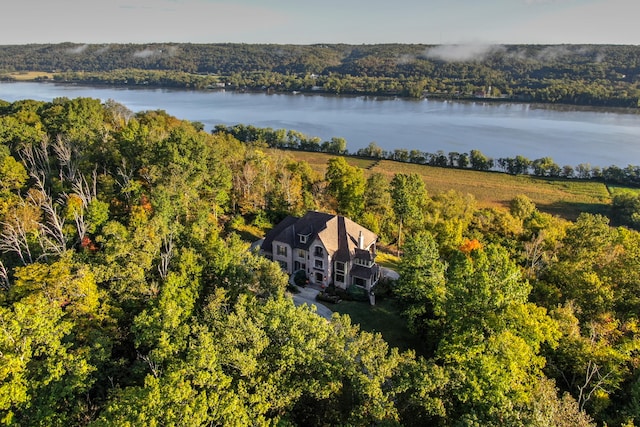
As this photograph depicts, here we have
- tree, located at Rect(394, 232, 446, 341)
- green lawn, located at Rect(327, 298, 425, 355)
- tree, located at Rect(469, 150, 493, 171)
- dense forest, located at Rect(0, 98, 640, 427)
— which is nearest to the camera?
dense forest, located at Rect(0, 98, 640, 427)

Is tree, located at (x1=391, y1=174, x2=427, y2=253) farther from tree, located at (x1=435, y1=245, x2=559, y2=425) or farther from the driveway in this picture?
tree, located at (x1=435, y1=245, x2=559, y2=425)

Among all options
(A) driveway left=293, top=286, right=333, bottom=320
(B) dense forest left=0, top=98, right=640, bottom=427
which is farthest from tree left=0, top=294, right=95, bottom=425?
(A) driveway left=293, top=286, right=333, bottom=320

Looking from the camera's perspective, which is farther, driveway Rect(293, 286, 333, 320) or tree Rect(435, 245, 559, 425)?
driveway Rect(293, 286, 333, 320)

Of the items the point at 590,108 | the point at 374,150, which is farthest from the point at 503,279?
the point at 590,108

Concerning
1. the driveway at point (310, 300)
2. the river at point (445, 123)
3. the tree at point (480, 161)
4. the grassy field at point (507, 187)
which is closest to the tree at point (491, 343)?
the driveway at point (310, 300)

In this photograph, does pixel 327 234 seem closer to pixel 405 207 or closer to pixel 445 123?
pixel 405 207

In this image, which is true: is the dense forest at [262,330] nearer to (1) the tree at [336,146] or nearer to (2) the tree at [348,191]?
(2) the tree at [348,191]

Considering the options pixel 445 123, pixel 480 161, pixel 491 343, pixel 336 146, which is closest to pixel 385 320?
pixel 491 343
